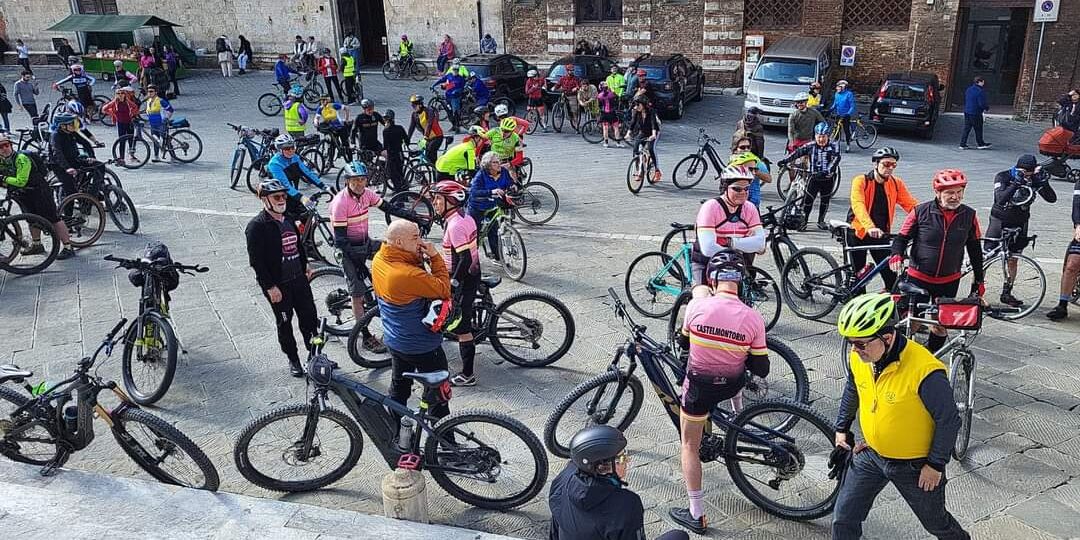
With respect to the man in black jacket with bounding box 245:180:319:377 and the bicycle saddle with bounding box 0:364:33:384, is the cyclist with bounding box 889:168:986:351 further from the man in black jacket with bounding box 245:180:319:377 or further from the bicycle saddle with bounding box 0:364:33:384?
the bicycle saddle with bounding box 0:364:33:384

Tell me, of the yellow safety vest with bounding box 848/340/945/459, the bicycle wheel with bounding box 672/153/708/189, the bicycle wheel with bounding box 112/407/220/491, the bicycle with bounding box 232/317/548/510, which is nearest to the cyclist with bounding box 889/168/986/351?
the yellow safety vest with bounding box 848/340/945/459

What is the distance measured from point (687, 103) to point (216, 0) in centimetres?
1731

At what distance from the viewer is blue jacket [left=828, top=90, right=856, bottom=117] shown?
16000 mm

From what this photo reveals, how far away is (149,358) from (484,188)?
12.2 ft

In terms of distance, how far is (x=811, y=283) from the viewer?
7.53 meters

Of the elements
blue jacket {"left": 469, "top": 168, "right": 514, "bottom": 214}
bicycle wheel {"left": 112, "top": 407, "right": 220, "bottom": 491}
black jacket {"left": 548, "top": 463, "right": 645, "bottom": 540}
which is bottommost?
bicycle wheel {"left": 112, "top": 407, "right": 220, "bottom": 491}

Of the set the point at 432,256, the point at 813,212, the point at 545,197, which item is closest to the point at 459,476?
the point at 432,256

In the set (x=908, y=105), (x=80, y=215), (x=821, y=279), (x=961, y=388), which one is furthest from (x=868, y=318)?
(x=908, y=105)

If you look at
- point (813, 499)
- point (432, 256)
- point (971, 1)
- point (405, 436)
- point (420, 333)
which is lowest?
point (813, 499)

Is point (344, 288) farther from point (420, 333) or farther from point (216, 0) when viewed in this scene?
point (216, 0)

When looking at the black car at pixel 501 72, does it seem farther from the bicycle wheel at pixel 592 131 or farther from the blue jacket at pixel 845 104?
the blue jacket at pixel 845 104

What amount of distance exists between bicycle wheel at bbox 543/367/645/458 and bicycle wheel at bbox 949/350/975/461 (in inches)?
81.1

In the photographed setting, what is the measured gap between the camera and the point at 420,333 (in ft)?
16.8

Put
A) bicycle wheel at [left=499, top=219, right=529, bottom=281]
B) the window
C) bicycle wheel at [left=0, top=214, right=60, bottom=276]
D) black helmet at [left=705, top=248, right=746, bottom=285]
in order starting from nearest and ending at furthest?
black helmet at [left=705, top=248, right=746, bottom=285]
bicycle wheel at [left=499, top=219, right=529, bottom=281]
bicycle wheel at [left=0, top=214, right=60, bottom=276]
the window
